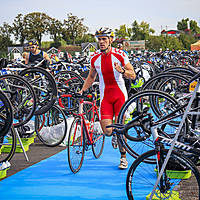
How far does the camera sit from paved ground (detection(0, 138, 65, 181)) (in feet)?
19.8

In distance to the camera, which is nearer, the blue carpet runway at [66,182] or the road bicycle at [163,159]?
the road bicycle at [163,159]

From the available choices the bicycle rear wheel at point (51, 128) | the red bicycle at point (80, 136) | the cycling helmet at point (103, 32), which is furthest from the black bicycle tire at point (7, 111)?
the bicycle rear wheel at point (51, 128)

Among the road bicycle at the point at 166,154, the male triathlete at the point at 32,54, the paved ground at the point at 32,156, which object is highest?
the male triathlete at the point at 32,54

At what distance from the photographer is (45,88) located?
6.18 metres

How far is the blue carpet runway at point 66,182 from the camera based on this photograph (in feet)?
15.1

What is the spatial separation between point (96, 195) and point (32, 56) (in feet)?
15.6

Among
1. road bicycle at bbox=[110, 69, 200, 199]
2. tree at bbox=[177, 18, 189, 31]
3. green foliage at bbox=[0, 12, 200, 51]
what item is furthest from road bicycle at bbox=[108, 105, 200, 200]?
tree at bbox=[177, 18, 189, 31]

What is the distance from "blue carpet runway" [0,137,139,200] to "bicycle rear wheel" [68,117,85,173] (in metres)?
0.14

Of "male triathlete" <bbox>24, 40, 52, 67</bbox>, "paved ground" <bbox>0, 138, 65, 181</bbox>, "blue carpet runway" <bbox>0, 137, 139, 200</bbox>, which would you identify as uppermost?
"male triathlete" <bbox>24, 40, 52, 67</bbox>

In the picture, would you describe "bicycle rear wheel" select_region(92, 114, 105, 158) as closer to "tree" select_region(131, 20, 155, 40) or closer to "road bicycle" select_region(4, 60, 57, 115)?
"road bicycle" select_region(4, 60, 57, 115)

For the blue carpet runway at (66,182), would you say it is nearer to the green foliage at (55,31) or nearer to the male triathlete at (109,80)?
the male triathlete at (109,80)

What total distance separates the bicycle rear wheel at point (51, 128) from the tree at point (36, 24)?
284 ft

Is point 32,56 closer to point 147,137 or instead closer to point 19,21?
point 147,137

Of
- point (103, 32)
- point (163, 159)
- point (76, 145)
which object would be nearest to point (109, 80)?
point (103, 32)
